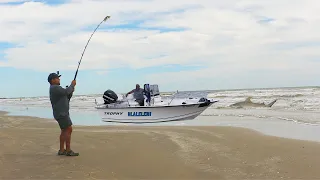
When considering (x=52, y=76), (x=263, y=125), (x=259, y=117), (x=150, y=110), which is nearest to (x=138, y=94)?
(x=150, y=110)

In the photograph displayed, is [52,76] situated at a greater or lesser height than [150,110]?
greater

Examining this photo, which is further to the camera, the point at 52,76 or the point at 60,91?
the point at 52,76

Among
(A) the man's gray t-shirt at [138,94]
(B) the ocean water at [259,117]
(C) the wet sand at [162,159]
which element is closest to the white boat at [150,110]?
(A) the man's gray t-shirt at [138,94]

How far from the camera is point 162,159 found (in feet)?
19.8

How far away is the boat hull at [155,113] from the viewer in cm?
1488

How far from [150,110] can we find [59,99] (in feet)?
28.9

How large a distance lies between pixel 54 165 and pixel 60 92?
139cm

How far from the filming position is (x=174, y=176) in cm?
493

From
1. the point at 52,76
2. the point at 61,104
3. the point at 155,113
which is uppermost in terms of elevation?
the point at 52,76

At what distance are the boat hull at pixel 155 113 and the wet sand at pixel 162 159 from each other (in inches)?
248

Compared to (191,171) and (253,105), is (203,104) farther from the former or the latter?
(253,105)

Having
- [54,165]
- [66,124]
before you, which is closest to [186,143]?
[66,124]

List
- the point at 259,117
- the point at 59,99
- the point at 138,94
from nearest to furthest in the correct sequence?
the point at 59,99
the point at 138,94
the point at 259,117

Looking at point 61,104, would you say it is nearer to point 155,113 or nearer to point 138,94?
point 155,113
